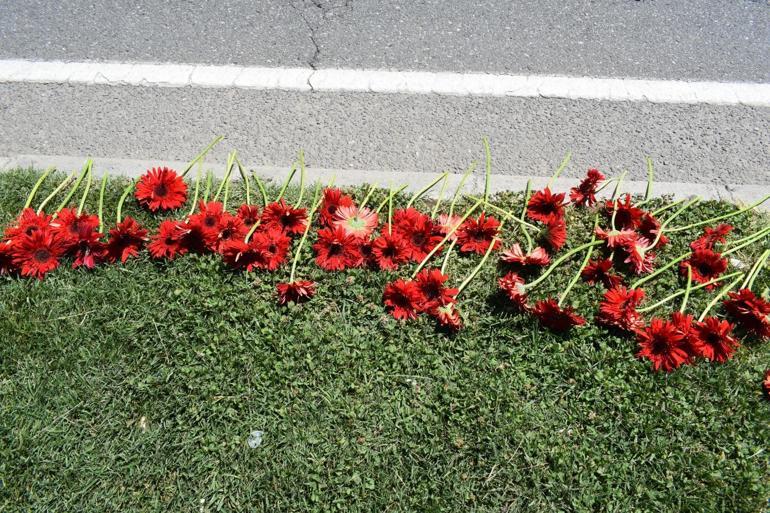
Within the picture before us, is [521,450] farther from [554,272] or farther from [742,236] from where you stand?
[742,236]

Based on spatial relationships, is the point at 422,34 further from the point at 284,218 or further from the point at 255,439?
the point at 255,439

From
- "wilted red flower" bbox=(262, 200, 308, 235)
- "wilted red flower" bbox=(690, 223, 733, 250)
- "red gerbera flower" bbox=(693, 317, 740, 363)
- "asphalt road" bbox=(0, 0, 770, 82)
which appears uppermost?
"asphalt road" bbox=(0, 0, 770, 82)

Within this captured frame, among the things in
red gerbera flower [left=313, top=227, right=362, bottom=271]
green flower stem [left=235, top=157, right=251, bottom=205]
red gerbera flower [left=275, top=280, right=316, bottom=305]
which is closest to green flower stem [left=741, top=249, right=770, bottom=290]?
red gerbera flower [left=313, top=227, right=362, bottom=271]

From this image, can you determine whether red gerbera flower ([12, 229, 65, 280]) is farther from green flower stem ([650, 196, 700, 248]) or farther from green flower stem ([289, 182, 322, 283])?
green flower stem ([650, 196, 700, 248])

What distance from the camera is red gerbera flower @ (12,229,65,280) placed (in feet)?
9.21

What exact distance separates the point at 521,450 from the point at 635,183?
178 centimetres

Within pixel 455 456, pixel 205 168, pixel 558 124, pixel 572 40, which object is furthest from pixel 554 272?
pixel 572 40

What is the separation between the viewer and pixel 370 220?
3.00 metres

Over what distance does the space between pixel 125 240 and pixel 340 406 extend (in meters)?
1.34

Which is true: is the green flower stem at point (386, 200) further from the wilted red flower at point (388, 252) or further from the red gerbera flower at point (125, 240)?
the red gerbera flower at point (125, 240)

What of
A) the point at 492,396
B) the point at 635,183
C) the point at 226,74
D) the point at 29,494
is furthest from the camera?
the point at 226,74

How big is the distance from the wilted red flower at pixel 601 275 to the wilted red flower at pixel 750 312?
0.49 m

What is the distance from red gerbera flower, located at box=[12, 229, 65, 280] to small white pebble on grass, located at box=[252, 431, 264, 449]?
1315 millimetres

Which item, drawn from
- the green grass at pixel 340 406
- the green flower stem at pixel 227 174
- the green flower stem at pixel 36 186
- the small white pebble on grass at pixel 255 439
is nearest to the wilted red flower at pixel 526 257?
the green grass at pixel 340 406
